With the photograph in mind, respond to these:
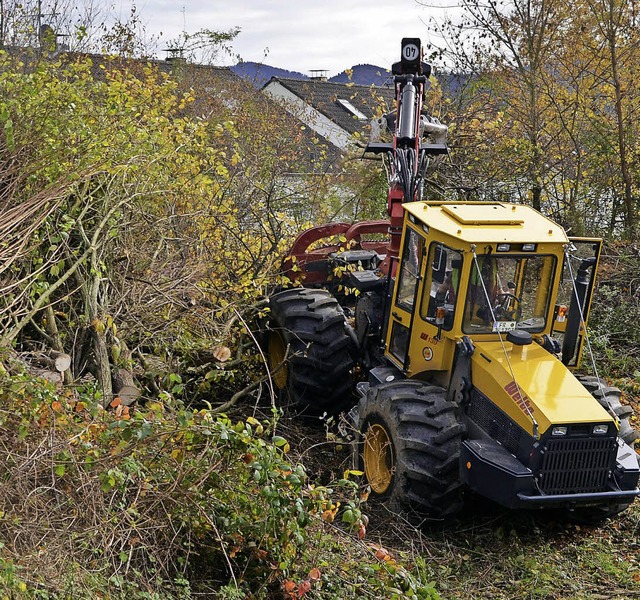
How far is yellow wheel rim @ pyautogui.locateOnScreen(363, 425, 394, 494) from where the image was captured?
23.6ft

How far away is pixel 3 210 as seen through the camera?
22.8 ft

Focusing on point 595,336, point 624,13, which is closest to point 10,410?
point 595,336

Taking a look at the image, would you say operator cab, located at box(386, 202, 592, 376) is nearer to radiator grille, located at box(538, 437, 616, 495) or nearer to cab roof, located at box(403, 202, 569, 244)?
cab roof, located at box(403, 202, 569, 244)

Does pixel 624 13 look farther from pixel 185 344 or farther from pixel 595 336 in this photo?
pixel 185 344

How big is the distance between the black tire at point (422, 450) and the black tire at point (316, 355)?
1.54 metres

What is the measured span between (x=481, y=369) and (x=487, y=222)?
122cm

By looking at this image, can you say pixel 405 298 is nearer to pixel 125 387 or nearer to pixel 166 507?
pixel 125 387

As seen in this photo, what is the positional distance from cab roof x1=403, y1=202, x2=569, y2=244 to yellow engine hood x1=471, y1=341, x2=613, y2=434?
2.78 feet

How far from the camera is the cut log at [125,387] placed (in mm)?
7461

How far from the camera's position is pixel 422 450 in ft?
21.8

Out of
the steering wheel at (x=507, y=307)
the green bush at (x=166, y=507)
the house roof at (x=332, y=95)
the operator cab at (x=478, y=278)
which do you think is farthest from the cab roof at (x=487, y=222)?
the house roof at (x=332, y=95)

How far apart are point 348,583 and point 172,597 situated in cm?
108

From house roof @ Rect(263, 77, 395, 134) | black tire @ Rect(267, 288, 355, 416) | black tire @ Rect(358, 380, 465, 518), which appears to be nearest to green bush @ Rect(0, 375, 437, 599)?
black tire @ Rect(358, 380, 465, 518)

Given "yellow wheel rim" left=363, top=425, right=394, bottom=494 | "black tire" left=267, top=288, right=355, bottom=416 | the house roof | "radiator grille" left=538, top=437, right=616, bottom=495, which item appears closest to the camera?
"radiator grille" left=538, top=437, right=616, bottom=495
